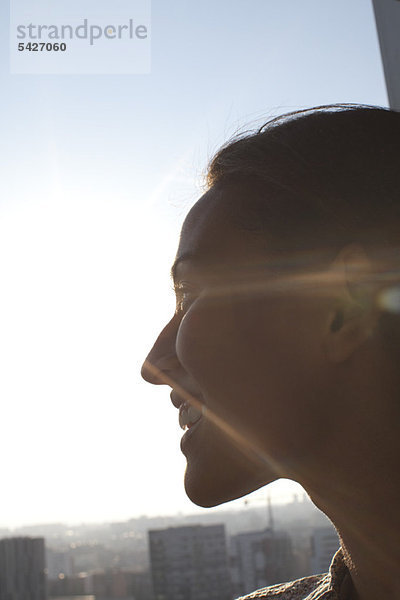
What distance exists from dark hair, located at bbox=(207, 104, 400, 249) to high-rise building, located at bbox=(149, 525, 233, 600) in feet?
66.1

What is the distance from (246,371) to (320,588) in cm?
35

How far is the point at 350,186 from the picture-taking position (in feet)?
2.21

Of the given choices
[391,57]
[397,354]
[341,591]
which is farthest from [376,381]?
[391,57]

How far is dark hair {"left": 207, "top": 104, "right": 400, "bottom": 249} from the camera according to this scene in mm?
660

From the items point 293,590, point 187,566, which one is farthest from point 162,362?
point 187,566

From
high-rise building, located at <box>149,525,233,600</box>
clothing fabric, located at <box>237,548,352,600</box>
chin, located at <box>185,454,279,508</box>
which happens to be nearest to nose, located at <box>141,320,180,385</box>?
chin, located at <box>185,454,279,508</box>

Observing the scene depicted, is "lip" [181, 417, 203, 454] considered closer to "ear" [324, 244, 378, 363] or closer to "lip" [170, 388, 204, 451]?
"lip" [170, 388, 204, 451]

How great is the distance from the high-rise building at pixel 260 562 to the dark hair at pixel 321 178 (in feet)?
61.0

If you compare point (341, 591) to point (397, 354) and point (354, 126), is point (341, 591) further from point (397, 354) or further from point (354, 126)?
point (354, 126)

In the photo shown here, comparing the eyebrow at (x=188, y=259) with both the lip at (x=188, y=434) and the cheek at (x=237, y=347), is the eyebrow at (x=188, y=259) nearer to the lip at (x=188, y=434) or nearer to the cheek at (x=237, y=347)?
the cheek at (x=237, y=347)

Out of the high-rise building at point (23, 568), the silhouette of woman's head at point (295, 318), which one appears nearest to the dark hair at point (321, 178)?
the silhouette of woman's head at point (295, 318)

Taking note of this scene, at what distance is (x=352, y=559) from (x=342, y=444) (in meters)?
0.18

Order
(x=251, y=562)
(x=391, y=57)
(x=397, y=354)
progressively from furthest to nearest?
(x=251, y=562)
(x=391, y=57)
(x=397, y=354)

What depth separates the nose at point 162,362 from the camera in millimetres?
769
